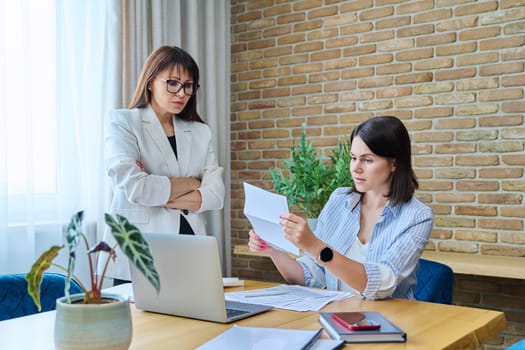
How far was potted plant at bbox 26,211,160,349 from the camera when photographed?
1.04 metres

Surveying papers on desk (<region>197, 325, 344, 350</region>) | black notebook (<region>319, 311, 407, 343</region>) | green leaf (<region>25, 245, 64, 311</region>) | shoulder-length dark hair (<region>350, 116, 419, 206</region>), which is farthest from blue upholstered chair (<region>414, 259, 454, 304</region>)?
green leaf (<region>25, 245, 64, 311</region>)

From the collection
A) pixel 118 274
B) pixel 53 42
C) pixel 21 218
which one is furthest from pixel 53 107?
A: pixel 118 274

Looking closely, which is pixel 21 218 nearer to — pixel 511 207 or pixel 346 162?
pixel 346 162

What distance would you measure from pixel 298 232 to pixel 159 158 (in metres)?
1.05

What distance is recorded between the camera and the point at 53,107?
3168mm

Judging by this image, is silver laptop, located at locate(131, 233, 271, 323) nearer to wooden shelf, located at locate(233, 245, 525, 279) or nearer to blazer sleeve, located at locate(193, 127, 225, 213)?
blazer sleeve, located at locate(193, 127, 225, 213)

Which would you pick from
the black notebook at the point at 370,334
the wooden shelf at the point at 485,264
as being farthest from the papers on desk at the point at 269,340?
the wooden shelf at the point at 485,264

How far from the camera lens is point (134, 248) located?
1037 mm

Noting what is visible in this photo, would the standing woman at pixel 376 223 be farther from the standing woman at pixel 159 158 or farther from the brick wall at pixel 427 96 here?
the brick wall at pixel 427 96

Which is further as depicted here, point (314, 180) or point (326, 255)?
point (314, 180)

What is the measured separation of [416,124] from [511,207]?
710mm

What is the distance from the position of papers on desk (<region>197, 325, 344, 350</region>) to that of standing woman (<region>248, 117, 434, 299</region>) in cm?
47

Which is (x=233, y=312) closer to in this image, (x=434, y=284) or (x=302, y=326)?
(x=302, y=326)

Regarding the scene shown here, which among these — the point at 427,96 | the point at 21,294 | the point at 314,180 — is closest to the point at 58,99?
the point at 314,180
